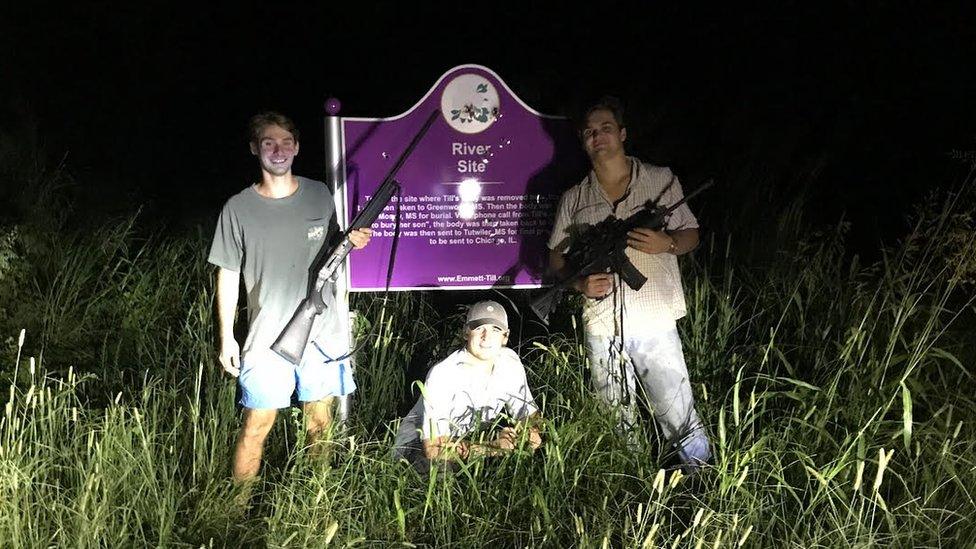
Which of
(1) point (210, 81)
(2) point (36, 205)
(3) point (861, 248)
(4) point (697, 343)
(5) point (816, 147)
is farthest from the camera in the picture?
(1) point (210, 81)

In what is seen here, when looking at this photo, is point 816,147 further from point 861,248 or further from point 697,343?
point 697,343

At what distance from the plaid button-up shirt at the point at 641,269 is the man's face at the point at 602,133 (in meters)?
0.15

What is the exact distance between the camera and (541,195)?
14.4 ft

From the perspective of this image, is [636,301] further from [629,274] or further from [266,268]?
[266,268]

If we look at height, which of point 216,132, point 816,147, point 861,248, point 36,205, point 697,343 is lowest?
point 697,343

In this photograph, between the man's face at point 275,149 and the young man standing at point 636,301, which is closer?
the man's face at point 275,149

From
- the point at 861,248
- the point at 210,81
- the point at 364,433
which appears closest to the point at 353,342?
the point at 364,433

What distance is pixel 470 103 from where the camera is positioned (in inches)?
167

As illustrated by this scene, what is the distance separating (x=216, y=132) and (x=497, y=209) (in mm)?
6954

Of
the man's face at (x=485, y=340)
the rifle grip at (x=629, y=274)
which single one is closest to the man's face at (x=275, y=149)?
the man's face at (x=485, y=340)

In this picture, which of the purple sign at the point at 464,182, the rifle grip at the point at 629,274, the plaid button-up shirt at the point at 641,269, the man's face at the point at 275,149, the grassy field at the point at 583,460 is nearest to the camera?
the grassy field at the point at 583,460

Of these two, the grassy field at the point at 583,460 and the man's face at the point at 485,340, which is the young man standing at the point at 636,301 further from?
the man's face at the point at 485,340

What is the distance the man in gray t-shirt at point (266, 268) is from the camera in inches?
134

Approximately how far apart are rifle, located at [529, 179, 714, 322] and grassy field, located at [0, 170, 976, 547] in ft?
1.64
